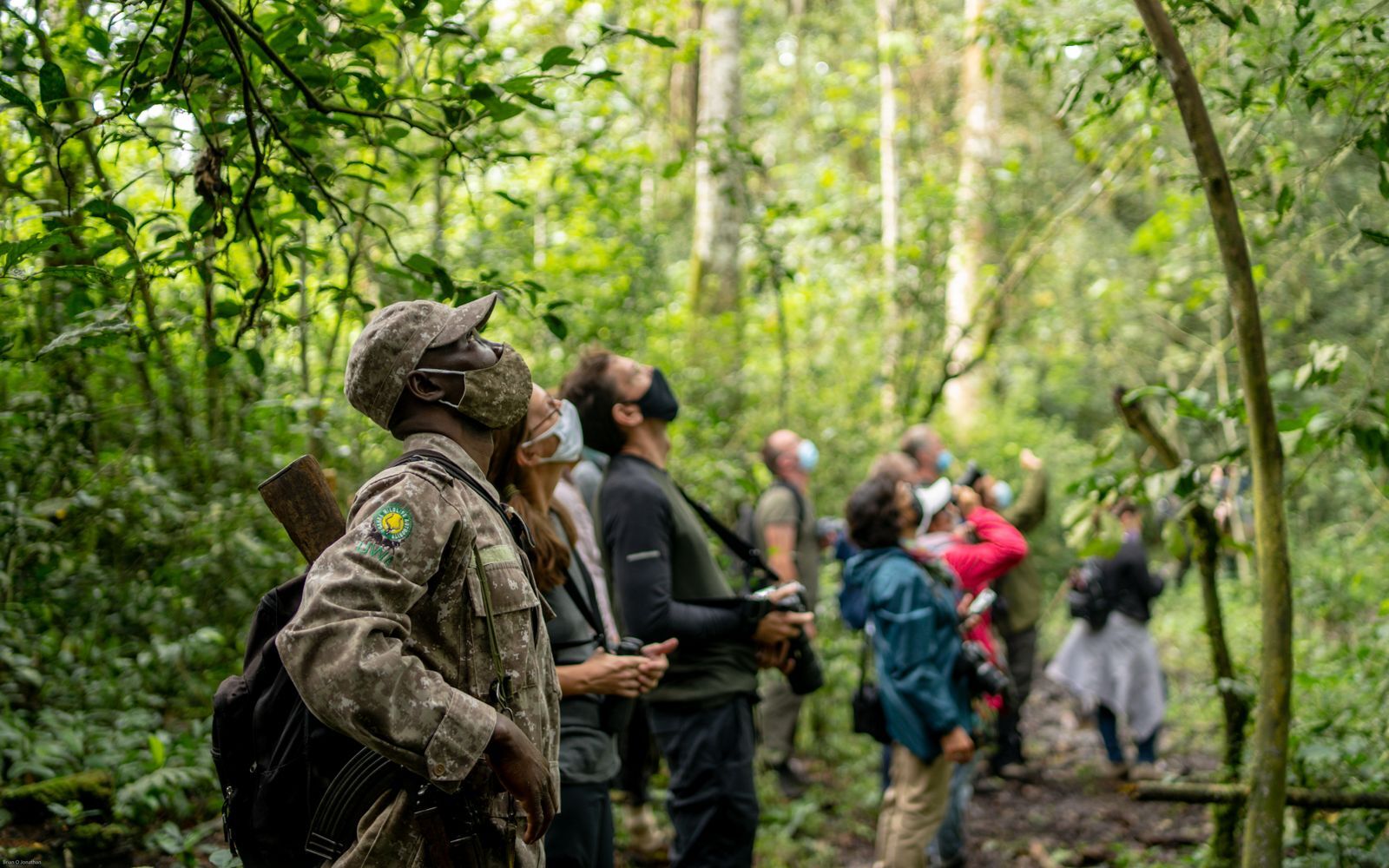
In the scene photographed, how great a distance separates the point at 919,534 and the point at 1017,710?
8.21 ft

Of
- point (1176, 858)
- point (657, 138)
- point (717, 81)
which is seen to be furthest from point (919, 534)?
point (657, 138)

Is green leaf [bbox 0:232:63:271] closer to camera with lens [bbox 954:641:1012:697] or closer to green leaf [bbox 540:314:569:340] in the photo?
green leaf [bbox 540:314:569:340]

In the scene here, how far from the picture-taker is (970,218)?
10.2m

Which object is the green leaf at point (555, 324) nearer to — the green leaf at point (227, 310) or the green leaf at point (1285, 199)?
the green leaf at point (227, 310)

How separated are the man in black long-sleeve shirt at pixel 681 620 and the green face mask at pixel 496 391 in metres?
1.44

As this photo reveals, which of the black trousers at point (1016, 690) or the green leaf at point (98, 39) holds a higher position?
the green leaf at point (98, 39)

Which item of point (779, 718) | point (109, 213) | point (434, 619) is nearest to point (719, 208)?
point (779, 718)

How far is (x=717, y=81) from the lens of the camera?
30.8 ft

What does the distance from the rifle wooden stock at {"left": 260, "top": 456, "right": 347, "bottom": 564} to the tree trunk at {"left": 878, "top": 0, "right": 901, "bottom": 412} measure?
735 centimetres

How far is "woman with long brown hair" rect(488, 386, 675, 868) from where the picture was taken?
3156mm

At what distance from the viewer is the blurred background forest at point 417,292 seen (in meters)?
3.15

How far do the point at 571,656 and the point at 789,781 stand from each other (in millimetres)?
4281

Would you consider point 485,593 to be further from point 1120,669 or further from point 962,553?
point 1120,669

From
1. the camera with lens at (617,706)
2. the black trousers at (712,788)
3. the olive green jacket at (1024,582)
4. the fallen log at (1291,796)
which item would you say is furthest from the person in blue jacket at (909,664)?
the olive green jacket at (1024,582)
